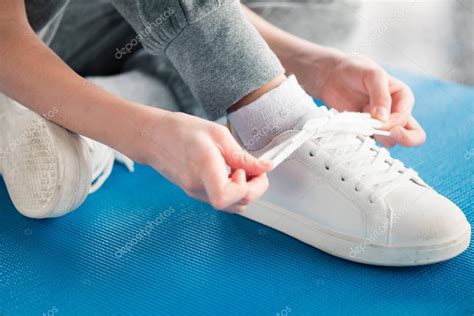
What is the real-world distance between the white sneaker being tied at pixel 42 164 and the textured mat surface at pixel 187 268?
0.16 ft

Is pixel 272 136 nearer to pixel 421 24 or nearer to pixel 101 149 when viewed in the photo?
pixel 101 149

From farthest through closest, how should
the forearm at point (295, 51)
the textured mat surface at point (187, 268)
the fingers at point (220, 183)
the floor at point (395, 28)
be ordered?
→ the floor at point (395, 28)
the forearm at point (295, 51)
the textured mat surface at point (187, 268)
the fingers at point (220, 183)

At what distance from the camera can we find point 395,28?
5.41 feet

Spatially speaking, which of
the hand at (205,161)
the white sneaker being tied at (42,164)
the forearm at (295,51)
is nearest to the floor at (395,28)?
the forearm at (295,51)

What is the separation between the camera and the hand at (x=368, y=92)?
2.35 feet

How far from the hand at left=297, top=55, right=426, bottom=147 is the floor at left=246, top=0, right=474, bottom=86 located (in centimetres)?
56

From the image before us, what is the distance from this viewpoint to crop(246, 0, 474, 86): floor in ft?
4.65

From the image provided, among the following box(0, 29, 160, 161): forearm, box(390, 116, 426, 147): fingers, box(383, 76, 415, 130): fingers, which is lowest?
box(390, 116, 426, 147): fingers

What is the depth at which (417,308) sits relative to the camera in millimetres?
611

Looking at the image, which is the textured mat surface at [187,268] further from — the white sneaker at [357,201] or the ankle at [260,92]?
the ankle at [260,92]

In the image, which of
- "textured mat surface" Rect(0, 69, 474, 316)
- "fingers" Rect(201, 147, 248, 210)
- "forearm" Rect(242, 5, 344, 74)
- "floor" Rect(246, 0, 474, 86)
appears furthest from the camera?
"floor" Rect(246, 0, 474, 86)

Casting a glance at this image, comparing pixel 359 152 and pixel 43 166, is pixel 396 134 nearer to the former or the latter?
pixel 359 152

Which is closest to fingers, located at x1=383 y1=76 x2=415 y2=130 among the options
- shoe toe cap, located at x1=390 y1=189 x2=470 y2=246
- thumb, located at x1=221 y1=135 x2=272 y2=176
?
shoe toe cap, located at x1=390 y1=189 x2=470 y2=246

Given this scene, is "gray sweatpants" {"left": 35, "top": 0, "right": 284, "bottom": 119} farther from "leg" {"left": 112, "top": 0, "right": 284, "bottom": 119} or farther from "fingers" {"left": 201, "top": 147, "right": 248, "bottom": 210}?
"fingers" {"left": 201, "top": 147, "right": 248, "bottom": 210}
